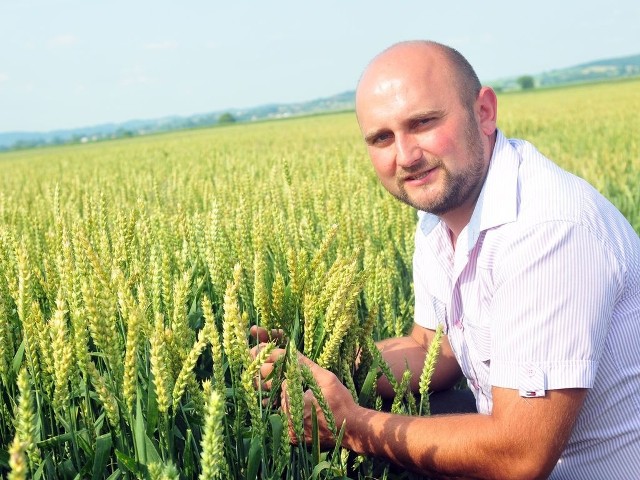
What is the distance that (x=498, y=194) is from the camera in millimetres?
1579

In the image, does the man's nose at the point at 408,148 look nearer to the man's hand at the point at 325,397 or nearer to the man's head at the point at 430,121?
the man's head at the point at 430,121

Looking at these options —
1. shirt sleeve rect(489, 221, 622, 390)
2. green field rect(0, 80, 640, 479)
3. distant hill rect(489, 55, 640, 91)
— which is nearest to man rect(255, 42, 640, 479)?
shirt sleeve rect(489, 221, 622, 390)

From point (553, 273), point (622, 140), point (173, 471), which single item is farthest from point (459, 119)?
point (622, 140)

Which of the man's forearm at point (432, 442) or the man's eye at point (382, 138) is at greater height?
the man's eye at point (382, 138)

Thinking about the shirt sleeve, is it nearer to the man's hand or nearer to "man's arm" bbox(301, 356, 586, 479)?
"man's arm" bbox(301, 356, 586, 479)

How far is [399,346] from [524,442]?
719 mm

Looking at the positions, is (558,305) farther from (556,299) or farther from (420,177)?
(420,177)

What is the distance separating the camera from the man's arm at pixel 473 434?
1.40 meters

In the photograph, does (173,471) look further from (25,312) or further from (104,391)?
(25,312)

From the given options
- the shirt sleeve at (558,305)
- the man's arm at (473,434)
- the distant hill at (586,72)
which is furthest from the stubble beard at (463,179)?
the distant hill at (586,72)

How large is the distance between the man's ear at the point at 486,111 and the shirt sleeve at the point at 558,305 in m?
0.40

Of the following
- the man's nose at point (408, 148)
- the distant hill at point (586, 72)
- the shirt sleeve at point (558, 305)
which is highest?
the distant hill at point (586, 72)

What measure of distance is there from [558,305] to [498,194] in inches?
12.6

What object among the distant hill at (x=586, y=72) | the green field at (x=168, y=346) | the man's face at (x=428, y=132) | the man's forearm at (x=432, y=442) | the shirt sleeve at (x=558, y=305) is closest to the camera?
the green field at (x=168, y=346)
